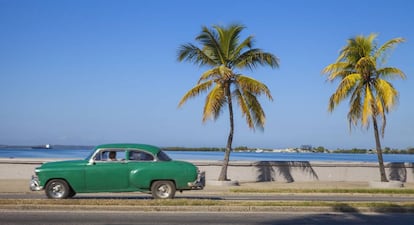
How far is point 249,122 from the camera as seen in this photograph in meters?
24.1

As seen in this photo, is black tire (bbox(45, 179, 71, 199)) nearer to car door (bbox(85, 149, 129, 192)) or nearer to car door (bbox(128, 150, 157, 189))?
car door (bbox(85, 149, 129, 192))

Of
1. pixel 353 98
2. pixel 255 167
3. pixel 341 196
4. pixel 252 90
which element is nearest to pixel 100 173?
pixel 341 196

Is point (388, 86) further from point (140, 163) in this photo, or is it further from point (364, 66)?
point (140, 163)

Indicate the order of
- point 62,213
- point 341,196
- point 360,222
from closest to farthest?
point 360,222, point 62,213, point 341,196

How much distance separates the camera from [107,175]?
14.9 meters

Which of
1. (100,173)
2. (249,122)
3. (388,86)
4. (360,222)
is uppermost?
(388,86)

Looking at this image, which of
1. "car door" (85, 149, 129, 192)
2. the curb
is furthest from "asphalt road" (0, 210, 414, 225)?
"car door" (85, 149, 129, 192)

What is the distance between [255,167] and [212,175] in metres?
2.13

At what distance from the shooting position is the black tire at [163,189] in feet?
49.9

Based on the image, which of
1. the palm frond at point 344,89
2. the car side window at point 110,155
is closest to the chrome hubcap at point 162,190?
the car side window at point 110,155

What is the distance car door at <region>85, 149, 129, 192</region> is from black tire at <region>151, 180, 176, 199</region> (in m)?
0.78

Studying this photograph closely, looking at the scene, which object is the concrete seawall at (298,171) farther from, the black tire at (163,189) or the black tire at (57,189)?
the black tire at (57,189)

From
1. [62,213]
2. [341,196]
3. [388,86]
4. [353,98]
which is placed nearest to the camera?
[62,213]

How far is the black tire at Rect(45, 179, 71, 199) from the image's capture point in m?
15.0
